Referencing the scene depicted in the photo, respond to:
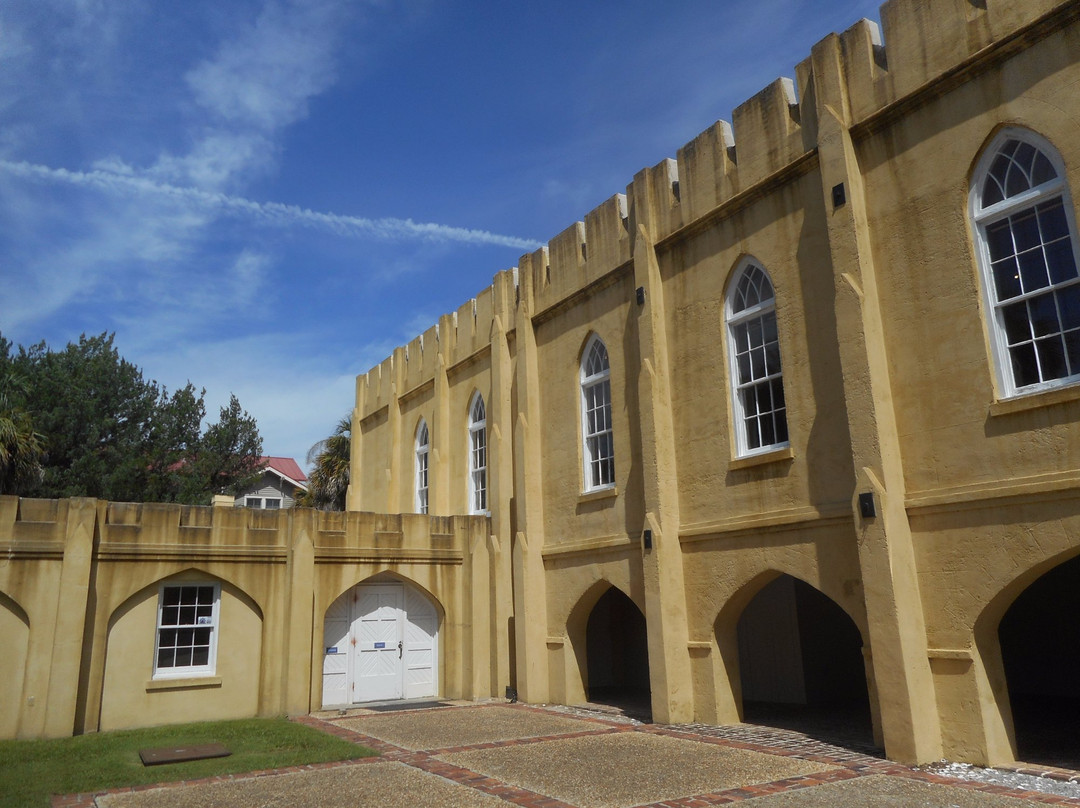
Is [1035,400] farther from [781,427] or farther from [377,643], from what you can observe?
[377,643]

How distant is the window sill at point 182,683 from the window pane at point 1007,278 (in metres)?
13.3

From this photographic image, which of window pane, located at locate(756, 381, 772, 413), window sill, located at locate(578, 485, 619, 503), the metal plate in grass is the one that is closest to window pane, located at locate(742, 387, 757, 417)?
window pane, located at locate(756, 381, 772, 413)

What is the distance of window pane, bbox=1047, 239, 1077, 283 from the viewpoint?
8.90m

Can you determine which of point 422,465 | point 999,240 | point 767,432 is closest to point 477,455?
point 422,465

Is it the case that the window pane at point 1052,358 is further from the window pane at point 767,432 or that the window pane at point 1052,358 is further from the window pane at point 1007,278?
the window pane at point 767,432

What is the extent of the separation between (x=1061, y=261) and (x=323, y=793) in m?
9.60

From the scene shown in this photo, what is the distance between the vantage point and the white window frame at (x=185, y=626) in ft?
46.5

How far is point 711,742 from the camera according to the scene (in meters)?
11.0

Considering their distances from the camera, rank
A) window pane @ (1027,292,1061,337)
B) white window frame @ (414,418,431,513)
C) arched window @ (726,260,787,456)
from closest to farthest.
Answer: window pane @ (1027,292,1061,337)
arched window @ (726,260,787,456)
white window frame @ (414,418,431,513)

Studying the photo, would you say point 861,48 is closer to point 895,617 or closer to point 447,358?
point 895,617

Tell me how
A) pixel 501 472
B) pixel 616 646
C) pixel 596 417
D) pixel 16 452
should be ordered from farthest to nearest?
1. pixel 16 452
2. pixel 616 646
3. pixel 501 472
4. pixel 596 417

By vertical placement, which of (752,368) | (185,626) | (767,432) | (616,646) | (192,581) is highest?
(752,368)

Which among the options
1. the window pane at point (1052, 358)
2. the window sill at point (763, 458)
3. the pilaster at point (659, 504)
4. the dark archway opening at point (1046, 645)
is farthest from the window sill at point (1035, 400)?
the dark archway opening at point (1046, 645)

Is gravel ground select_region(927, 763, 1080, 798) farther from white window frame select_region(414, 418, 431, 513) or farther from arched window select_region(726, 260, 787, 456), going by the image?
white window frame select_region(414, 418, 431, 513)
